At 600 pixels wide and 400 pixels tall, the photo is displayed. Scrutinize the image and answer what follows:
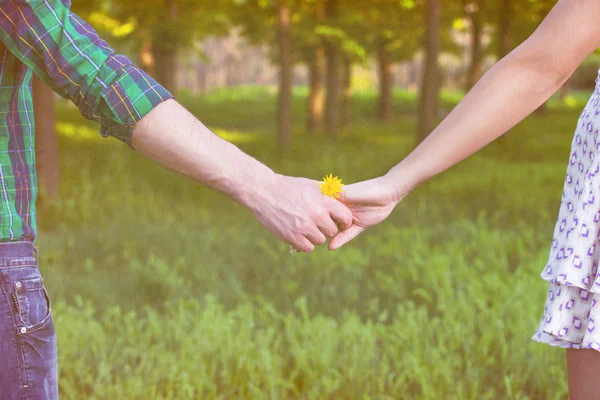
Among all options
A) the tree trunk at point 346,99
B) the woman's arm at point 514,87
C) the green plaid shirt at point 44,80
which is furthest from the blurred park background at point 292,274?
the tree trunk at point 346,99

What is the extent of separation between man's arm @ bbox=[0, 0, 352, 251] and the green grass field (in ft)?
6.50

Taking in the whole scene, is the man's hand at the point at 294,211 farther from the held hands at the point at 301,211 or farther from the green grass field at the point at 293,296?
the green grass field at the point at 293,296

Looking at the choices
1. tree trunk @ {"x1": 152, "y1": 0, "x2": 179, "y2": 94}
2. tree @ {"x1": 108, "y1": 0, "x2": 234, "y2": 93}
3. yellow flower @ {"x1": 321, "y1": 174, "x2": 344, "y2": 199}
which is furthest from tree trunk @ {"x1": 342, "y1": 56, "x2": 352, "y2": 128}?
yellow flower @ {"x1": 321, "y1": 174, "x2": 344, "y2": 199}

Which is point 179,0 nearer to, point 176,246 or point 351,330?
point 176,246

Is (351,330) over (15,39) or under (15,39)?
under

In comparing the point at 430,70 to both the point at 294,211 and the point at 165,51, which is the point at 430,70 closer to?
the point at 165,51

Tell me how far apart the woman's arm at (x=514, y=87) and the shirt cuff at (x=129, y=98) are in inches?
34.1

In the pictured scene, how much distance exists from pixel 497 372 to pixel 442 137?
2.40 meters

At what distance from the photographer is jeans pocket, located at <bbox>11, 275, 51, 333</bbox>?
1712 millimetres

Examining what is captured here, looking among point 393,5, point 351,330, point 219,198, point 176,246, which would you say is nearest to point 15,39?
point 351,330

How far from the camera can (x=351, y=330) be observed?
4.50 m

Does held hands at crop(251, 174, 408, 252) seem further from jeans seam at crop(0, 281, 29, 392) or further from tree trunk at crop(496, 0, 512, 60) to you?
tree trunk at crop(496, 0, 512, 60)

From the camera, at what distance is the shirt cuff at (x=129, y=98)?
176 centimetres

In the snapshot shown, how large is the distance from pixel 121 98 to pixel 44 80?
0.64 feet
